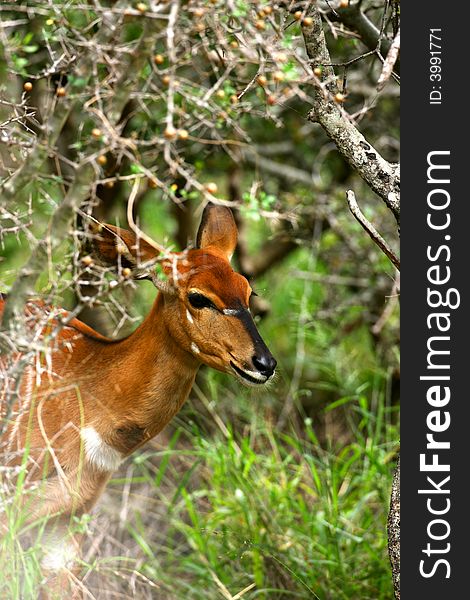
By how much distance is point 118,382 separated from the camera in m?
4.23

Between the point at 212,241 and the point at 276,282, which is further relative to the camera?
the point at 276,282

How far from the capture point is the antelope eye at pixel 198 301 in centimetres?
394

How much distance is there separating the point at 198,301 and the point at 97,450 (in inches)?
30.8

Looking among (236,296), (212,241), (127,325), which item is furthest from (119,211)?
(236,296)

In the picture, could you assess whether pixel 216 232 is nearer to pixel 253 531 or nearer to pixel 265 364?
pixel 265 364

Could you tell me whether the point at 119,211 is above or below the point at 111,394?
above

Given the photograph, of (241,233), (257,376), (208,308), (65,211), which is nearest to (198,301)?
(208,308)

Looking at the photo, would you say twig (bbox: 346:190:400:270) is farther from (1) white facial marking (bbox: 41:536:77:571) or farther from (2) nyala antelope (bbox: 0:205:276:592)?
(1) white facial marking (bbox: 41:536:77:571)

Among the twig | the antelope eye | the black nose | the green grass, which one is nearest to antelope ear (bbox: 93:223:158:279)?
the antelope eye

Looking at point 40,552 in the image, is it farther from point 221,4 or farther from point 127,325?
point 127,325

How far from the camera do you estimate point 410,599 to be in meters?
3.56

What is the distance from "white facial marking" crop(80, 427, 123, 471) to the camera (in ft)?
13.6

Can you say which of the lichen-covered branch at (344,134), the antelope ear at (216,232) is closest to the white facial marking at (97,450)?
the antelope ear at (216,232)

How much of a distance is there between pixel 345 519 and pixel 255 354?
1511 mm
